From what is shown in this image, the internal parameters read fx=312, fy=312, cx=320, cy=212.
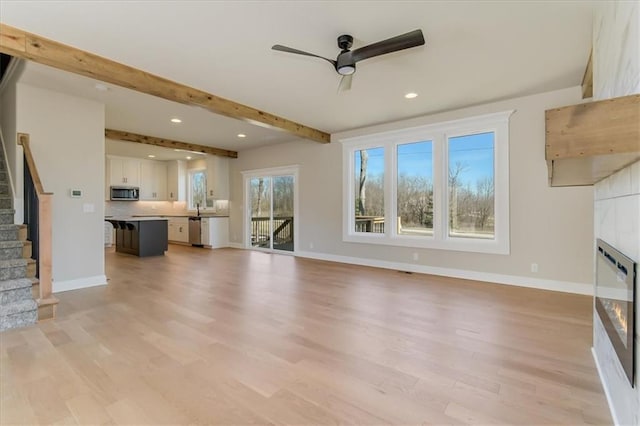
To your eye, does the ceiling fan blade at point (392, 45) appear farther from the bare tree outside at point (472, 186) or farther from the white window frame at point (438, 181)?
the bare tree outside at point (472, 186)

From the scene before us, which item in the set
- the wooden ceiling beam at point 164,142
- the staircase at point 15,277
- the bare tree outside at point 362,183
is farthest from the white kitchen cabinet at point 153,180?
the bare tree outside at point 362,183

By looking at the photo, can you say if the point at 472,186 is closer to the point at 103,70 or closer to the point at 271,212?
the point at 271,212

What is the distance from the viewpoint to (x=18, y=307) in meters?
3.00

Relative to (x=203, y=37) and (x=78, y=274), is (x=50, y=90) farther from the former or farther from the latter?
(x=203, y=37)

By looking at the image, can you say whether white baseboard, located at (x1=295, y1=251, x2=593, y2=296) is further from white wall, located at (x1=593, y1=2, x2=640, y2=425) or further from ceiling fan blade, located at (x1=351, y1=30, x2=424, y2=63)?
ceiling fan blade, located at (x1=351, y1=30, x2=424, y2=63)

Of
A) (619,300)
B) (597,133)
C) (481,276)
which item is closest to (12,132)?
(597,133)

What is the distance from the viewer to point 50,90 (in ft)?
13.6

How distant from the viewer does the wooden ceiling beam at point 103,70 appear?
9.03 feet

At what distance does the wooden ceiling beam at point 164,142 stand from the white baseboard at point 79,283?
10.3 ft

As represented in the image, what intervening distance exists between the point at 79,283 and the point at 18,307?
149 cm

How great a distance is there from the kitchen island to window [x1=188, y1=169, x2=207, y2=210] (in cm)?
230

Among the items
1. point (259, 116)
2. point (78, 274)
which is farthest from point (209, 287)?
point (259, 116)

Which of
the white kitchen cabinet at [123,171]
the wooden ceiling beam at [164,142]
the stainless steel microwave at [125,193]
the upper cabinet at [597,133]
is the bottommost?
the upper cabinet at [597,133]

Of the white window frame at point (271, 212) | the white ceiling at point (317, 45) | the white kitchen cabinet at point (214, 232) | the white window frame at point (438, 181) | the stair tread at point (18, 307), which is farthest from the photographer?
the white kitchen cabinet at point (214, 232)
